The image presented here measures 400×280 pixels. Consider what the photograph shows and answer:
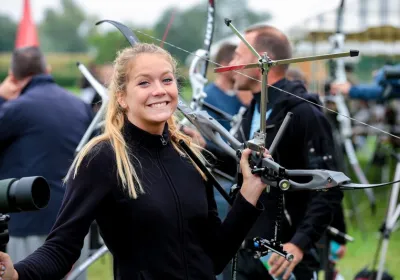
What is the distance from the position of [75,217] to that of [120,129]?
0.41 metres

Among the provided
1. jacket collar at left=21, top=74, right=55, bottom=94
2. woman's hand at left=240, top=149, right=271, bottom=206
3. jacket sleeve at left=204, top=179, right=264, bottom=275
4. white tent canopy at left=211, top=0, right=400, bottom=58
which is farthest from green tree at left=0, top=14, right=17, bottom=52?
woman's hand at left=240, top=149, right=271, bottom=206

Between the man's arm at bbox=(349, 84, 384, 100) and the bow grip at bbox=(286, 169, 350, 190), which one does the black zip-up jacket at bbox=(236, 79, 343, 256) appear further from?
the man's arm at bbox=(349, 84, 384, 100)

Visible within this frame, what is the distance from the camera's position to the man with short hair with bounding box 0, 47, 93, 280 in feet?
16.4

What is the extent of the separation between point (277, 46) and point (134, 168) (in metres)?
1.74

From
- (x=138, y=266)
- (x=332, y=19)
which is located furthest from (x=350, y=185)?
(x=332, y=19)

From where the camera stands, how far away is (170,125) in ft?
9.76

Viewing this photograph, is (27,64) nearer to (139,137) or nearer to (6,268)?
(139,137)

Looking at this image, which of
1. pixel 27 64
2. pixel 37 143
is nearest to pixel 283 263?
pixel 37 143

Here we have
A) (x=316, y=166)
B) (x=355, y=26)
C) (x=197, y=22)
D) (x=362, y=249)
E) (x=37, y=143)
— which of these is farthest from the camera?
(x=197, y=22)

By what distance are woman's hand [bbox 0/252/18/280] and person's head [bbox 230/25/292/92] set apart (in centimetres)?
209

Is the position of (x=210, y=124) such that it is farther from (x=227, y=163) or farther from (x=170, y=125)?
(x=227, y=163)

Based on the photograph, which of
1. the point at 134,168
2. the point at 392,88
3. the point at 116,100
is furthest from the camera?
the point at 392,88

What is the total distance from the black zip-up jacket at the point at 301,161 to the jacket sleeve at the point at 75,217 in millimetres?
1321

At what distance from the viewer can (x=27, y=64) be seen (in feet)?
17.8
